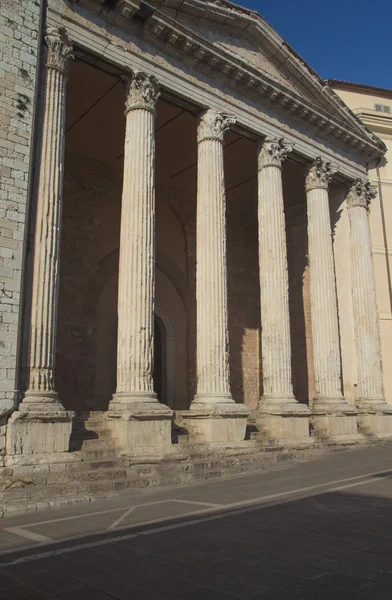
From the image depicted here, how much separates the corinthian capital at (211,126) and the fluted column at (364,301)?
6.13m

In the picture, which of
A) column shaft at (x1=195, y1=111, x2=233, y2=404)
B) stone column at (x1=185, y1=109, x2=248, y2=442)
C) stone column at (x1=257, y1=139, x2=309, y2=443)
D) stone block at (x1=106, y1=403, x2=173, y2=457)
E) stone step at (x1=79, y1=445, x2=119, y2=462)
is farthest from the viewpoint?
stone column at (x1=257, y1=139, x2=309, y2=443)

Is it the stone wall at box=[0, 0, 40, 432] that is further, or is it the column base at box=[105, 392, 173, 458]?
the column base at box=[105, 392, 173, 458]

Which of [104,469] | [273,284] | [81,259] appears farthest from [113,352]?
[104,469]

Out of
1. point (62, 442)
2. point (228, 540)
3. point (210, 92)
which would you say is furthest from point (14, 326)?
point (210, 92)

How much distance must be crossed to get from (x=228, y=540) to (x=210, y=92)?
427 inches

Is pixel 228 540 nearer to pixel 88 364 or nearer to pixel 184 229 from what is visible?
pixel 88 364

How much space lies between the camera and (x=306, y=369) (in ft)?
58.0

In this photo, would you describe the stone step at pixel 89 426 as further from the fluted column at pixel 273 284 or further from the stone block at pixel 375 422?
the stone block at pixel 375 422

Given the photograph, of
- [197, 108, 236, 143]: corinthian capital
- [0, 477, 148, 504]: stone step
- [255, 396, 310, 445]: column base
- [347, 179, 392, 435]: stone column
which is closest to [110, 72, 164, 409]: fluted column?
[197, 108, 236, 143]: corinthian capital

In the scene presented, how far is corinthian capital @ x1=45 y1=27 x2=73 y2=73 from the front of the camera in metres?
9.87

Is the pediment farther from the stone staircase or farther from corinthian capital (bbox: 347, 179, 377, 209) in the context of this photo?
the stone staircase

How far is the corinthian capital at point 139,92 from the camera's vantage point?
11156 mm

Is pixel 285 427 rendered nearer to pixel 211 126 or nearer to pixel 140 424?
pixel 140 424

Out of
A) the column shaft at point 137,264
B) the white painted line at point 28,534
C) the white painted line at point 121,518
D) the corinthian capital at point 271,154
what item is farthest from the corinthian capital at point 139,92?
the white painted line at point 28,534
